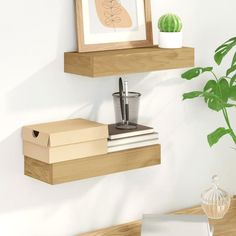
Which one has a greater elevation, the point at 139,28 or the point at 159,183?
the point at 139,28

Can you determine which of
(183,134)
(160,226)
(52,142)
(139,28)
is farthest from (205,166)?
(52,142)

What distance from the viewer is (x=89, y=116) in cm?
250

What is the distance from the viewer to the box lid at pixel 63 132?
2211 millimetres

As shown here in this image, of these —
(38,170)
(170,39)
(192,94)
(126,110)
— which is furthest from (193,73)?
(38,170)

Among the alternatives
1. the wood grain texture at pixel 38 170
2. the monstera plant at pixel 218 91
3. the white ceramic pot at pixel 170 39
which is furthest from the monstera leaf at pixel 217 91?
the wood grain texture at pixel 38 170

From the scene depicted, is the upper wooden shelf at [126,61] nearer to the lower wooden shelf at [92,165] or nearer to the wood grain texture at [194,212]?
the lower wooden shelf at [92,165]

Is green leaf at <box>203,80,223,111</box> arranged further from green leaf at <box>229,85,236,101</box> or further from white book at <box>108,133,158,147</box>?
white book at <box>108,133,158,147</box>

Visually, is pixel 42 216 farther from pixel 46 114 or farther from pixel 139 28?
pixel 139 28

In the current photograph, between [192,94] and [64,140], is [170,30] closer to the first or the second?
[192,94]

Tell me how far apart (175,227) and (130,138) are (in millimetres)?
364

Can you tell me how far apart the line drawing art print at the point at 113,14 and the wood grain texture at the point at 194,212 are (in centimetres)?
76

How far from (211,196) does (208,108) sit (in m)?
0.41

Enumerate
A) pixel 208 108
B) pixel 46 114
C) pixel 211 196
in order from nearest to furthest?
pixel 46 114 < pixel 211 196 < pixel 208 108

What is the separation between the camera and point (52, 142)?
2.20m
